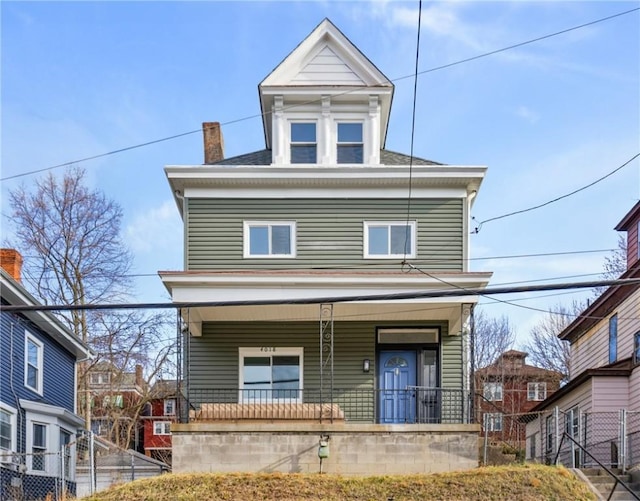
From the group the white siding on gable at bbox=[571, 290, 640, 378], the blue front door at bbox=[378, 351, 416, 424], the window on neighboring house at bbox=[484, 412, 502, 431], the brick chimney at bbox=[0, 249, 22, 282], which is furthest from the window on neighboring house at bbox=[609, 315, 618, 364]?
the brick chimney at bbox=[0, 249, 22, 282]

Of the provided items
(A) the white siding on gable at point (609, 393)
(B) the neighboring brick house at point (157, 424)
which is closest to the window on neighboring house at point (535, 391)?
(B) the neighboring brick house at point (157, 424)

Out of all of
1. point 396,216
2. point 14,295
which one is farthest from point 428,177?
point 14,295

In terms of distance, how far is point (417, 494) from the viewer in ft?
47.7

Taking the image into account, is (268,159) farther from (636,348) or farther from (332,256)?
(636,348)

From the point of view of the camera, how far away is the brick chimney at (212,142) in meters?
23.3

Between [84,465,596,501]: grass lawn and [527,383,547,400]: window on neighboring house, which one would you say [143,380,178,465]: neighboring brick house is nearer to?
[527,383,547,400]: window on neighboring house

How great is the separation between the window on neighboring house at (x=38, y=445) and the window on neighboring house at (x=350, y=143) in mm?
9899

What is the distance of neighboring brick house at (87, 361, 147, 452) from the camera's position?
120 feet

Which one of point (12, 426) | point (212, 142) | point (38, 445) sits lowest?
point (38, 445)

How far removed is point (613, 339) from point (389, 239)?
311 inches

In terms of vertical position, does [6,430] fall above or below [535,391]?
above

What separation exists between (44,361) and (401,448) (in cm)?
1064

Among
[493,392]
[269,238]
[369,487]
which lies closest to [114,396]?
[493,392]

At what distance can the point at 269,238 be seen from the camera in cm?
2036
